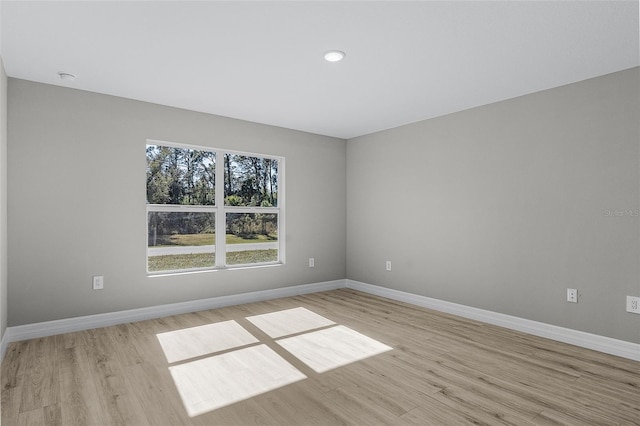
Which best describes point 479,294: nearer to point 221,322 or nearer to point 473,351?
Answer: point 473,351

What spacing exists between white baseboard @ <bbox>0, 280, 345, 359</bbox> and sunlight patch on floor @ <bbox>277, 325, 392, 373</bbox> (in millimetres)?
1458

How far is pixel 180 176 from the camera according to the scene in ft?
14.2

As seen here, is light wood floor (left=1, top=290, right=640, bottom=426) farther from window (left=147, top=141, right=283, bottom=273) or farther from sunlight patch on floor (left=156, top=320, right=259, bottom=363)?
window (left=147, top=141, right=283, bottom=273)

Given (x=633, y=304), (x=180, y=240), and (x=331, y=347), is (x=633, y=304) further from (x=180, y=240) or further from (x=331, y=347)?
(x=180, y=240)

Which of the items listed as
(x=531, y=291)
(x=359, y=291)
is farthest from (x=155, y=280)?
→ (x=531, y=291)

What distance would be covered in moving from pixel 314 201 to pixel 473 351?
10.1ft

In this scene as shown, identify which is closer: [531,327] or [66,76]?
[66,76]

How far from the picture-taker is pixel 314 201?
17.8ft

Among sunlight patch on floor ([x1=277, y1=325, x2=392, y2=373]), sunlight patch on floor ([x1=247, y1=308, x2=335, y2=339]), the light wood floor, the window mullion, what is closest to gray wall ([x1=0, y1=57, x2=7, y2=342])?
the light wood floor

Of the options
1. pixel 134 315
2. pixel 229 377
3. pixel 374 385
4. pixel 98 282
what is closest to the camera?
pixel 374 385

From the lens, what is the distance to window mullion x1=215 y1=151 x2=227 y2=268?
180 inches

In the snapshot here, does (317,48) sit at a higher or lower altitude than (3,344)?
higher

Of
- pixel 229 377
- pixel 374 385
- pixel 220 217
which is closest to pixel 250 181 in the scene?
pixel 220 217

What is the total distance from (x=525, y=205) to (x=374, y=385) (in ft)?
7.99
